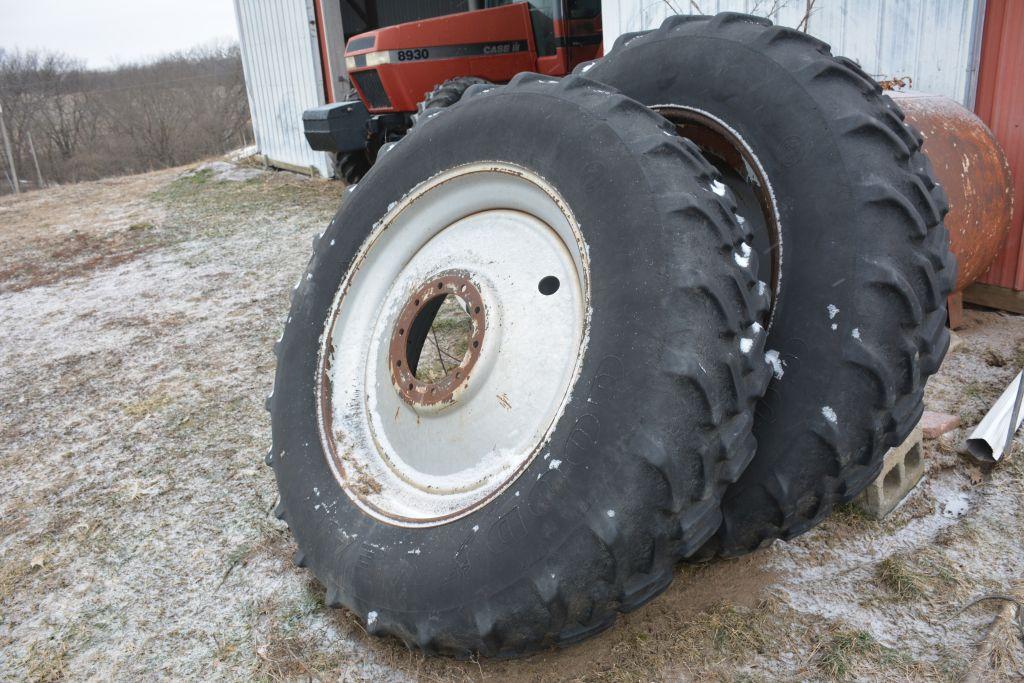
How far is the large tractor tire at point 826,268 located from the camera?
1880 millimetres

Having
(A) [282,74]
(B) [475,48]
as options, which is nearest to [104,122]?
(A) [282,74]

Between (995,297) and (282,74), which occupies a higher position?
(282,74)

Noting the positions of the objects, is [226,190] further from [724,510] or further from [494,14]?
[724,510]

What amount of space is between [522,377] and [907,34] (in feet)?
10.1

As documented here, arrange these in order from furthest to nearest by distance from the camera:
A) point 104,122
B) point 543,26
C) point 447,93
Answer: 1. point 104,122
2. point 543,26
3. point 447,93

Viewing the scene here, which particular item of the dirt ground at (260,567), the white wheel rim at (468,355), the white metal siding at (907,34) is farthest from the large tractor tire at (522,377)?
the white metal siding at (907,34)

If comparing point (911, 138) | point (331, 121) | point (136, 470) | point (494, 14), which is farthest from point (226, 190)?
point (911, 138)

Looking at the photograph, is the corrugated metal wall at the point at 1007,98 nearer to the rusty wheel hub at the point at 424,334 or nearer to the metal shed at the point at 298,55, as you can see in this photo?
the rusty wheel hub at the point at 424,334

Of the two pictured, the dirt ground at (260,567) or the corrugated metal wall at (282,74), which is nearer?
the dirt ground at (260,567)

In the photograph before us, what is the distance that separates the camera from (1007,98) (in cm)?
364

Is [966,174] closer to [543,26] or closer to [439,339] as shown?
[439,339]

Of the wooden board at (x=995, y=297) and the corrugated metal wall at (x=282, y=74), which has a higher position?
the corrugated metal wall at (x=282, y=74)

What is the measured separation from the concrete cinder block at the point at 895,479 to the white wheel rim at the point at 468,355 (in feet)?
3.79

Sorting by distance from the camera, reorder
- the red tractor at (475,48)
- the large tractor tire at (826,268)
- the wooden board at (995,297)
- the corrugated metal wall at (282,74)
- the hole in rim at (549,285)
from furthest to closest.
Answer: the corrugated metal wall at (282,74)
the red tractor at (475,48)
the wooden board at (995,297)
the hole in rim at (549,285)
the large tractor tire at (826,268)
